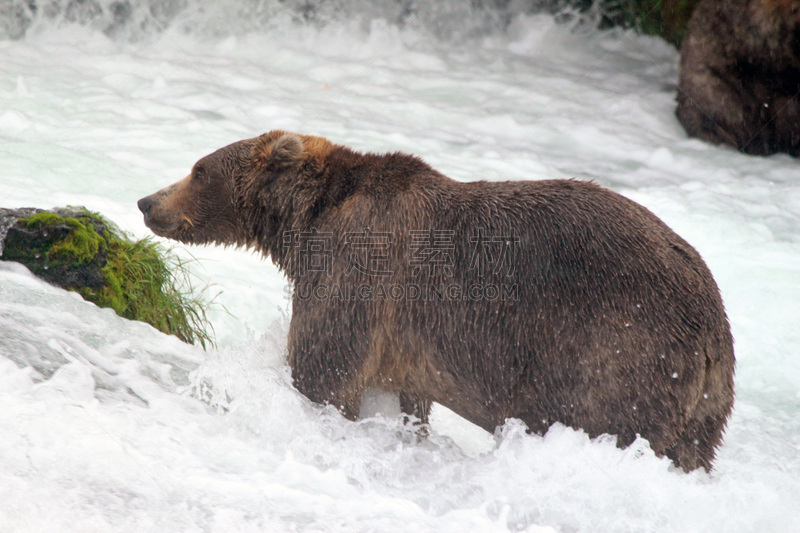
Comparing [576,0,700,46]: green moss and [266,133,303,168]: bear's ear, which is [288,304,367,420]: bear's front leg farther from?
[576,0,700,46]: green moss

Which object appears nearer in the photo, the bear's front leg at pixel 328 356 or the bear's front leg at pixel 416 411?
the bear's front leg at pixel 328 356

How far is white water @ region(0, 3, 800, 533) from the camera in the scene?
3.78 meters

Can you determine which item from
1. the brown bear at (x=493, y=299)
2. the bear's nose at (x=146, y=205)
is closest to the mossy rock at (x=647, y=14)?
the brown bear at (x=493, y=299)

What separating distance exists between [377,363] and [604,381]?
50.7 inches

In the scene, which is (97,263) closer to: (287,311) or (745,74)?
(287,311)

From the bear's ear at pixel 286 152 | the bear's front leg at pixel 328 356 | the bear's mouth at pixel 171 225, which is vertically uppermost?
the bear's ear at pixel 286 152

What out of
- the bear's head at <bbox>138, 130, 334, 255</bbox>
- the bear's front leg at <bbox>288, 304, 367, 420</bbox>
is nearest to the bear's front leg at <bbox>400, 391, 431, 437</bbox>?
the bear's front leg at <bbox>288, 304, 367, 420</bbox>

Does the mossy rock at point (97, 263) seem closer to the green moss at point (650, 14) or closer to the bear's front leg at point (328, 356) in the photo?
the bear's front leg at point (328, 356)

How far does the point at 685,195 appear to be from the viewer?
10.2 m

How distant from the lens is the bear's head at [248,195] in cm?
487

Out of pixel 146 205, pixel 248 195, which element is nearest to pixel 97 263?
pixel 146 205

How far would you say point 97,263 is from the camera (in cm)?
537

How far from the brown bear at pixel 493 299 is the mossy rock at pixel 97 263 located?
1129 millimetres

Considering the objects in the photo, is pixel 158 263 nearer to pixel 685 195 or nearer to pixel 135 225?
pixel 135 225
